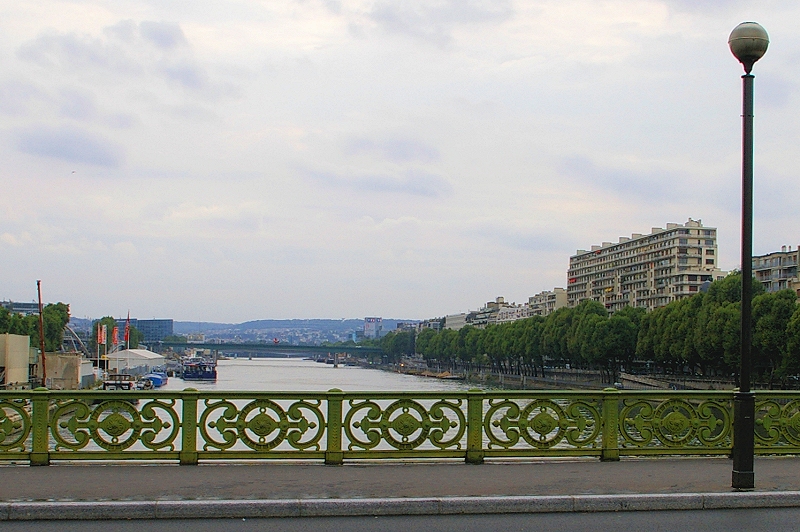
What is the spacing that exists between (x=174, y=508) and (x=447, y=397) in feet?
16.5

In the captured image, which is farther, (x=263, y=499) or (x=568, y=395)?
(x=568, y=395)

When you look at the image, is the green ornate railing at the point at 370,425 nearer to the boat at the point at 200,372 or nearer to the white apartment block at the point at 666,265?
the boat at the point at 200,372

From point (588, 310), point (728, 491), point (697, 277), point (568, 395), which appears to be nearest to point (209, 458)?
point (568, 395)

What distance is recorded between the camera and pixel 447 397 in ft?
46.5

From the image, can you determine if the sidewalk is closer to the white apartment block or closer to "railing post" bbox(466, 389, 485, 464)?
→ "railing post" bbox(466, 389, 485, 464)

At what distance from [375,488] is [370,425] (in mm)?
2059

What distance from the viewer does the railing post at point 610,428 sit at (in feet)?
46.8

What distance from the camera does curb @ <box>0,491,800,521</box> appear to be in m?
10.5

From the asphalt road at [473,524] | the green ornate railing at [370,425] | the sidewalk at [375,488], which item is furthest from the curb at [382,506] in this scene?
the green ornate railing at [370,425]

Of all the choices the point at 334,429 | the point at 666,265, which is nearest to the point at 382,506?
the point at 334,429

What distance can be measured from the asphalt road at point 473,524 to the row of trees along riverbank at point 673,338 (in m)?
67.5

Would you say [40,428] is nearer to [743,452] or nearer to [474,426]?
[474,426]

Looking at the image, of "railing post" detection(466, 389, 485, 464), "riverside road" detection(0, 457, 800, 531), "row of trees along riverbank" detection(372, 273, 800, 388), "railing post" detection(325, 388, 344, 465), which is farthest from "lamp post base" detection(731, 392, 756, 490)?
"row of trees along riverbank" detection(372, 273, 800, 388)

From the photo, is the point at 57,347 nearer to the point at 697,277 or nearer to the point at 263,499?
the point at 697,277
